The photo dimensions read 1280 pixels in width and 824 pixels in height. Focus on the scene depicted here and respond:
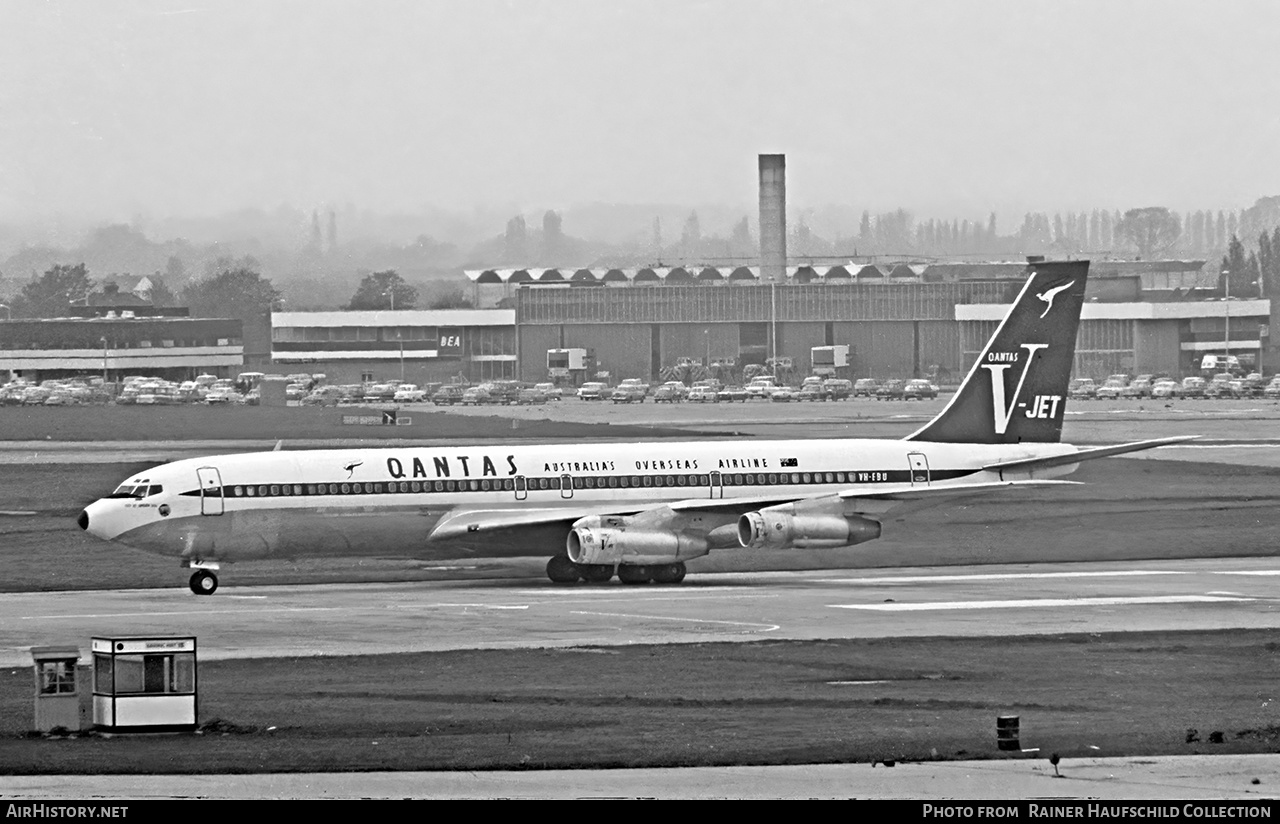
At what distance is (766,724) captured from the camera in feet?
86.2

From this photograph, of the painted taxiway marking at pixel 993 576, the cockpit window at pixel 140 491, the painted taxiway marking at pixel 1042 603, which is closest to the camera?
the painted taxiway marking at pixel 1042 603

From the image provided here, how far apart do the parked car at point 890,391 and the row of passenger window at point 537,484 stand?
120 meters

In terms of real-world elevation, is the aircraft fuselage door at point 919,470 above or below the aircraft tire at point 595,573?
above

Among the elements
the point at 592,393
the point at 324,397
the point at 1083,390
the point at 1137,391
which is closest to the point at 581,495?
the point at 592,393

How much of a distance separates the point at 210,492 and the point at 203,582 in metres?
2.32

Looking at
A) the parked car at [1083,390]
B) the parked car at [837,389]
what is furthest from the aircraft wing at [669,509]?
the parked car at [837,389]

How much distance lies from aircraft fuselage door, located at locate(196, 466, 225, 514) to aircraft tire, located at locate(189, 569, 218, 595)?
1761 mm

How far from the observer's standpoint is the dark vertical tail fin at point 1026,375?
54.6 meters

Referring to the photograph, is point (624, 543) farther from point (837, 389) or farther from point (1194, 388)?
point (1194, 388)

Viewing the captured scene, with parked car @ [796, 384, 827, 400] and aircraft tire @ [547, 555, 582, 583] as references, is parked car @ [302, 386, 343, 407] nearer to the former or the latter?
parked car @ [796, 384, 827, 400]

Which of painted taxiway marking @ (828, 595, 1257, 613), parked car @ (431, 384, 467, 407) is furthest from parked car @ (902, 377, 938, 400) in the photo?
painted taxiway marking @ (828, 595, 1257, 613)

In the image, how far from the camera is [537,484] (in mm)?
49875

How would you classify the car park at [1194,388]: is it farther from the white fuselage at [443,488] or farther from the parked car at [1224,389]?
the white fuselage at [443,488]
